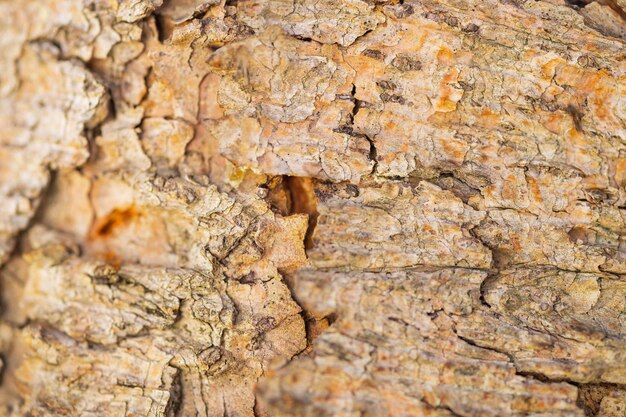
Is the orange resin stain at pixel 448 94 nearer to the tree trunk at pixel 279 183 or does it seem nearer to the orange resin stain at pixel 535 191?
the tree trunk at pixel 279 183

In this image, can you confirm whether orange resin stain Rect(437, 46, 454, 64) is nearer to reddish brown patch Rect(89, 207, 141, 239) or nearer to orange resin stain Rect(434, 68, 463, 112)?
orange resin stain Rect(434, 68, 463, 112)

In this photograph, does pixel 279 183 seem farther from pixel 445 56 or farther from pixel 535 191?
pixel 535 191

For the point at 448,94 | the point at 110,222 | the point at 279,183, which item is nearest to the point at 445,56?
the point at 448,94

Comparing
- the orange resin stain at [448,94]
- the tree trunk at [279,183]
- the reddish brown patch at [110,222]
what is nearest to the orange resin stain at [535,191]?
the tree trunk at [279,183]

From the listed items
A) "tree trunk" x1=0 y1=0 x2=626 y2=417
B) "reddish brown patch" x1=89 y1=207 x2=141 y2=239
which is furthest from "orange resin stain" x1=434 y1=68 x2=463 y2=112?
"reddish brown patch" x1=89 y1=207 x2=141 y2=239

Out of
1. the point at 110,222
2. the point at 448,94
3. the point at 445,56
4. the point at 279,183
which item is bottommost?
the point at 110,222

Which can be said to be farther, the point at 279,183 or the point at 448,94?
the point at 279,183

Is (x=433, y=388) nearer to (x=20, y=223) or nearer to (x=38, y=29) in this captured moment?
(x=20, y=223)
